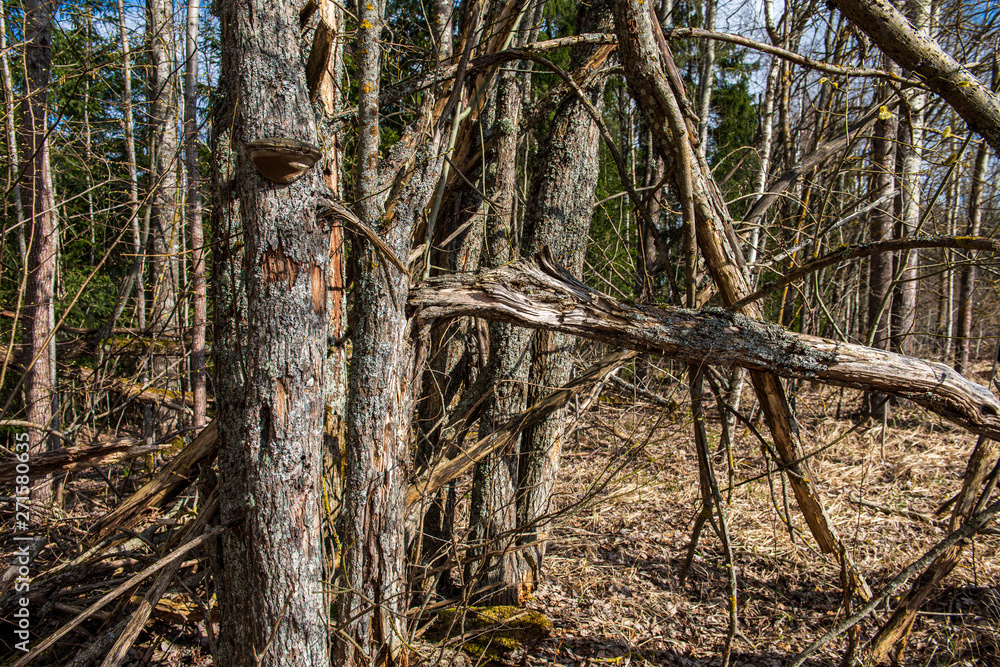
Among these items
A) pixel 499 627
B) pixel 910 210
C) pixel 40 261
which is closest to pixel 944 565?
pixel 499 627

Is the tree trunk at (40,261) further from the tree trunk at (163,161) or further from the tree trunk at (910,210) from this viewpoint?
the tree trunk at (910,210)

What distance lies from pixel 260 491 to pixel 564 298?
1473 mm

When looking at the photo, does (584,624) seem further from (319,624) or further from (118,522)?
(118,522)

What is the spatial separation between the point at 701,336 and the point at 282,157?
1.85m

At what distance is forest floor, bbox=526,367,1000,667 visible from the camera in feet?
11.9

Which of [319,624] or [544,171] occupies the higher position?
[544,171]

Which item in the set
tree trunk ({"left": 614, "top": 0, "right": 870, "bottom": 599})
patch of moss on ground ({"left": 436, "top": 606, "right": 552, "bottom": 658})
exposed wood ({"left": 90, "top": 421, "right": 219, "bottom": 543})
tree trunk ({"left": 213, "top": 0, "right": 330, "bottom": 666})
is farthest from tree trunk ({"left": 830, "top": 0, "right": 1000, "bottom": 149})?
patch of moss on ground ({"left": 436, "top": 606, "right": 552, "bottom": 658})

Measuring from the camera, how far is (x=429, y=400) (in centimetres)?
459

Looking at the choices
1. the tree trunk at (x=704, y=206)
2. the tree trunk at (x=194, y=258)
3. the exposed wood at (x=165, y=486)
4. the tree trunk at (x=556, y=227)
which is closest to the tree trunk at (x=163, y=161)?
the tree trunk at (x=194, y=258)

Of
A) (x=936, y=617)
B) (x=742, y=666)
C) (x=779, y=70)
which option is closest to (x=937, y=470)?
(x=936, y=617)

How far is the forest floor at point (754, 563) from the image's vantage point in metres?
3.63

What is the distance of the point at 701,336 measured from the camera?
2562 millimetres

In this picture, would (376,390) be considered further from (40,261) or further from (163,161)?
(163,161)

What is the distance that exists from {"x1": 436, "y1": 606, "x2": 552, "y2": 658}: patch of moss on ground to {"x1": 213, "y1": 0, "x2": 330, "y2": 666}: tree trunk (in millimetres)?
1744
